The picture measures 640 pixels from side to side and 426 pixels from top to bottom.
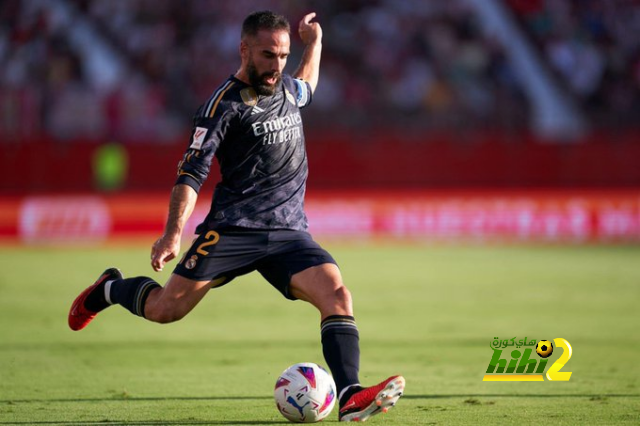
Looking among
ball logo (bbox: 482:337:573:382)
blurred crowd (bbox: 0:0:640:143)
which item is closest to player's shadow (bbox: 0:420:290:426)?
ball logo (bbox: 482:337:573:382)

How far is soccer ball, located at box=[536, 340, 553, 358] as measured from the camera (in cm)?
883

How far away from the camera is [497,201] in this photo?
71.1 ft

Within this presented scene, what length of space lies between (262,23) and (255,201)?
1054 mm

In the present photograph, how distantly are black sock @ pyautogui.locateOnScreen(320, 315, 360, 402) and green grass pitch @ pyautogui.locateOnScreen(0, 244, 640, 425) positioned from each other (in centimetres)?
31

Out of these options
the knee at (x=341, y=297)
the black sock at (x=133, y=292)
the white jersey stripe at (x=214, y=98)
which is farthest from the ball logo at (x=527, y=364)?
the white jersey stripe at (x=214, y=98)

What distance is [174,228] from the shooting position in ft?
20.6

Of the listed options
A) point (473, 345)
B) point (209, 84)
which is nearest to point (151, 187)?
point (209, 84)

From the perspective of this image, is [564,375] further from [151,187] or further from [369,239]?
[151,187]

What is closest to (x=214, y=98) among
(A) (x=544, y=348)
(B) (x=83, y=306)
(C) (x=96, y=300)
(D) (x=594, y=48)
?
(C) (x=96, y=300)

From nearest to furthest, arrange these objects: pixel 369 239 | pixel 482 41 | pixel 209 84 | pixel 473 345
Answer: pixel 473 345 → pixel 369 239 → pixel 209 84 → pixel 482 41

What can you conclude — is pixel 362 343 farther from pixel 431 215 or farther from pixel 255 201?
pixel 431 215

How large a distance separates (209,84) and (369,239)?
190 inches

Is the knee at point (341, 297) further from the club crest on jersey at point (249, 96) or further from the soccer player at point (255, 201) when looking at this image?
the club crest on jersey at point (249, 96)

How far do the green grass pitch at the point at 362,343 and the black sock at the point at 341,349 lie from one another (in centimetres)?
31
